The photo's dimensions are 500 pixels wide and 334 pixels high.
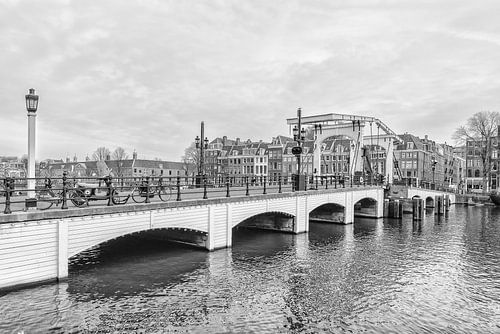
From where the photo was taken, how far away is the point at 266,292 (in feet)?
39.4

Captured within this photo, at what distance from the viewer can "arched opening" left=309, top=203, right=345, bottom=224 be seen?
3020 cm

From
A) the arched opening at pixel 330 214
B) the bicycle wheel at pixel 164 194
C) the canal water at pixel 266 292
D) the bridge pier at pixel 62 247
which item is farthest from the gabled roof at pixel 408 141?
the bridge pier at pixel 62 247

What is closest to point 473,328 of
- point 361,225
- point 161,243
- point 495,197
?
point 161,243

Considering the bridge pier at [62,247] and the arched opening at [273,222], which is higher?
the bridge pier at [62,247]

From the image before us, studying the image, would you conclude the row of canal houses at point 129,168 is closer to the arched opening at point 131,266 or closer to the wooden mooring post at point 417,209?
the wooden mooring post at point 417,209

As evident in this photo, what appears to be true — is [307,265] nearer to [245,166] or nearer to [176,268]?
[176,268]

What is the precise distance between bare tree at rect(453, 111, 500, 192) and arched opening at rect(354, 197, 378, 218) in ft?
126

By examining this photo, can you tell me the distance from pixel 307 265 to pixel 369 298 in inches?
167

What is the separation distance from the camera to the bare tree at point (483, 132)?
62594mm

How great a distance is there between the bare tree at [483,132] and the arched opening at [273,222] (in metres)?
53.2

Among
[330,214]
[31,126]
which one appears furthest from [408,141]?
[31,126]

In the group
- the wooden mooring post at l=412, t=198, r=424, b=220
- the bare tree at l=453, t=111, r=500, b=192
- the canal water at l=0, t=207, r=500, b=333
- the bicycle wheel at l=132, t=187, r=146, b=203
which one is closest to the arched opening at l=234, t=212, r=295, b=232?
the canal water at l=0, t=207, r=500, b=333

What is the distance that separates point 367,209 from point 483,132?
40.6 m

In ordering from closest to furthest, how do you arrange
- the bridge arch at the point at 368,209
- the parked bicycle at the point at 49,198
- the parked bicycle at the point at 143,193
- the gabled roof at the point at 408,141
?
the parked bicycle at the point at 49,198, the parked bicycle at the point at 143,193, the bridge arch at the point at 368,209, the gabled roof at the point at 408,141
